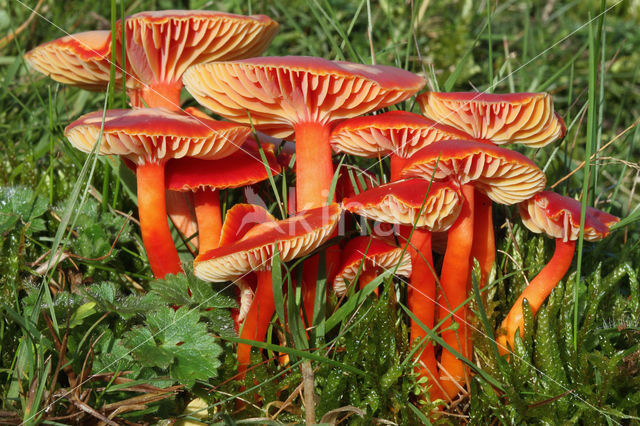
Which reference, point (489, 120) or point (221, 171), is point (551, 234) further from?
point (221, 171)

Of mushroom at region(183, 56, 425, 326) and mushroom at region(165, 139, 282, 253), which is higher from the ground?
mushroom at region(183, 56, 425, 326)

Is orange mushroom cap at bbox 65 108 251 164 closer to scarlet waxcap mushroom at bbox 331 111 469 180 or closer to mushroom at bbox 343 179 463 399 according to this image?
scarlet waxcap mushroom at bbox 331 111 469 180

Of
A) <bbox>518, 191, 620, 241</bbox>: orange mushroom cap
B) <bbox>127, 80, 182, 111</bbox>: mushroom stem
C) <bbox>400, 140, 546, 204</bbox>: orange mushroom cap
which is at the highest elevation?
<bbox>127, 80, 182, 111</bbox>: mushroom stem

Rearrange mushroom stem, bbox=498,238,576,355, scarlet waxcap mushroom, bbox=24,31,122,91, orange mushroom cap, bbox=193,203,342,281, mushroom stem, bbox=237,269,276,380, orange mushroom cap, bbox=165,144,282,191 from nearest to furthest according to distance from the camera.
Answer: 1. orange mushroom cap, bbox=193,203,342,281
2. mushroom stem, bbox=237,269,276,380
3. mushroom stem, bbox=498,238,576,355
4. orange mushroom cap, bbox=165,144,282,191
5. scarlet waxcap mushroom, bbox=24,31,122,91

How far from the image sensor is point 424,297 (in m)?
2.01

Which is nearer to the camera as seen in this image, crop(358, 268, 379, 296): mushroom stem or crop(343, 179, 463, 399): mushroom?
crop(343, 179, 463, 399): mushroom

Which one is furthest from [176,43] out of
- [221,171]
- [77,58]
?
[221,171]

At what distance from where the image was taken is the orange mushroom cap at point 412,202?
1736mm

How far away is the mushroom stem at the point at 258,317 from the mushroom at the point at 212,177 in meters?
0.38

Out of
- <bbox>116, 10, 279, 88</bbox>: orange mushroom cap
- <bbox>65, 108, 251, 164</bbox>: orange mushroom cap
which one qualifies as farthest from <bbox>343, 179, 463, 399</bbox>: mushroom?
<bbox>116, 10, 279, 88</bbox>: orange mushroom cap

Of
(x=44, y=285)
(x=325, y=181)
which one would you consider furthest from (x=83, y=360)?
(x=325, y=181)

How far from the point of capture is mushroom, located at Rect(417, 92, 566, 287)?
6.23 ft

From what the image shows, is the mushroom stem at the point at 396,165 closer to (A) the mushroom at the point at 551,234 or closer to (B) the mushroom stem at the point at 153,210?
(A) the mushroom at the point at 551,234

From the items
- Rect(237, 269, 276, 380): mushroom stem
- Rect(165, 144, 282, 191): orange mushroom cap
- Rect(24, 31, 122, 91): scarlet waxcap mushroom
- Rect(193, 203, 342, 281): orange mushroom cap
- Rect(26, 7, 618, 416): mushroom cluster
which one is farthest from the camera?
Rect(24, 31, 122, 91): scarlet waxcap mushroom
